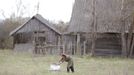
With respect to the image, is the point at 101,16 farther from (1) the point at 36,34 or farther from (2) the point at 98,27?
(1) the point at 36,34

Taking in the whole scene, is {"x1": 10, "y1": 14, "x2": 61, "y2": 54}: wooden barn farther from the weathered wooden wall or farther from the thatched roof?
the thatched roof

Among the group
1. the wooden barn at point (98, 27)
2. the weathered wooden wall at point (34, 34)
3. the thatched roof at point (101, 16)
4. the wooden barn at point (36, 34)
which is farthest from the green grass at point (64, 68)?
the weathered wooden wall at point (34, 34)

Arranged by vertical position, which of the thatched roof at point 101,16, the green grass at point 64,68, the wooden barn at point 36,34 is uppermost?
the thatched roof at point 101,16

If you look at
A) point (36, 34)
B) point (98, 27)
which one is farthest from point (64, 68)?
point (36, 34)

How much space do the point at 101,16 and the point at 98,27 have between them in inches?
58.1

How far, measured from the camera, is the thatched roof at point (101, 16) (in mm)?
37156

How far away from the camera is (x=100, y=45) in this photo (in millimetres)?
39781

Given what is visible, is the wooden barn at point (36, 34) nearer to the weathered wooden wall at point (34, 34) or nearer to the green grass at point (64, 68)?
the weathered wooden wall at point (34, 34)

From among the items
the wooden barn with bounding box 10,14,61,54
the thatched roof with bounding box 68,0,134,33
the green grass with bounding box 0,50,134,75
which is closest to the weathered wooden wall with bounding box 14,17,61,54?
the wooden barn with bounding box 10,14,61,54

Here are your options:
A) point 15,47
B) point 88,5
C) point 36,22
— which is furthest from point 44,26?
point 88,5

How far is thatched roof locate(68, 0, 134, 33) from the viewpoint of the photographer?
122 ft

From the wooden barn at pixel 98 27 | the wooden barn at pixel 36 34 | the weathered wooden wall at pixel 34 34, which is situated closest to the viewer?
the wooden barn at pixel 98 27

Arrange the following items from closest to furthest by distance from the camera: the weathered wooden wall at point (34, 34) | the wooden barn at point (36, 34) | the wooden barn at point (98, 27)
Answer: the wooden barn at point (98, 27) → the wooden barn at point (36, 34) → the weathered wooden wall at point (34, 34)

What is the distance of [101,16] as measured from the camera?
123ft
